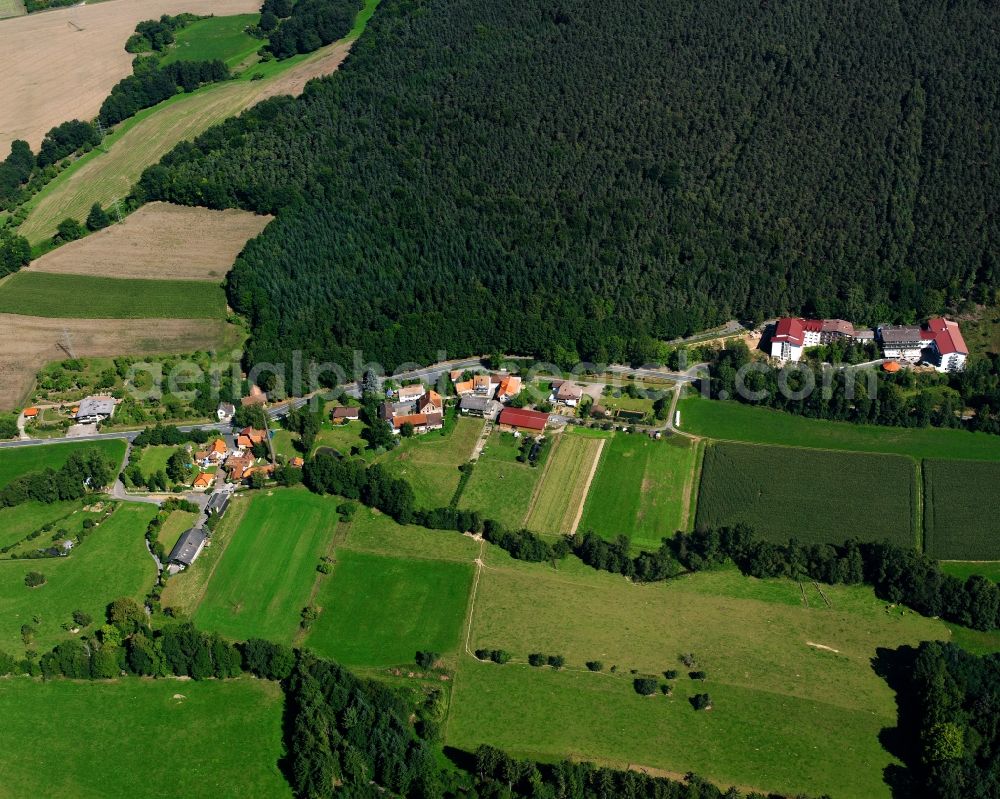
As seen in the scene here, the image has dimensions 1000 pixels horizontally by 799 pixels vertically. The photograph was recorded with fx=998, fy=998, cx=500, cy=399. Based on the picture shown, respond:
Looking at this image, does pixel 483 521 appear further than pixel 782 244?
No

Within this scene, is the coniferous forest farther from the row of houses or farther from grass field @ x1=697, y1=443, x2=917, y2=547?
grass field @ x1=697, y1=443, x2=917, y2=547

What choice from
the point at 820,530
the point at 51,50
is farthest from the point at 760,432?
the point at 51,50

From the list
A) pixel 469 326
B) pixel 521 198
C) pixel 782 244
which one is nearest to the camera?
pixel 469 326

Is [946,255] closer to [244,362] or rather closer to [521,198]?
[521,198]

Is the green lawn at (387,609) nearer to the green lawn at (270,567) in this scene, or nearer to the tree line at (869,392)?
the green lawn at (270,567)

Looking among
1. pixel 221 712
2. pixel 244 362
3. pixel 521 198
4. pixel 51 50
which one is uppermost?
pixel 51 50

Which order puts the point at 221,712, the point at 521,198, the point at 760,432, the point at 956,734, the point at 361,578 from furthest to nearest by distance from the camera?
the point at 521,198 < the point at 760,432 < the point at 361,578 < the point at 221,712 < the point at 956,734

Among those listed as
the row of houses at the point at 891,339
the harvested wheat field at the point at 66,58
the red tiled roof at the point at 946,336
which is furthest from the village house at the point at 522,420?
the harvested wheat field at the point at 66,58
